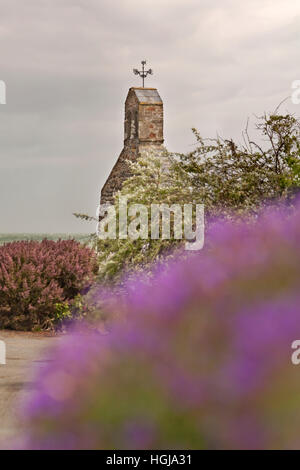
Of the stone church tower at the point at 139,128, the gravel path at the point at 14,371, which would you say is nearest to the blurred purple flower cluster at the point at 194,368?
the gravel path at the point at 14,371

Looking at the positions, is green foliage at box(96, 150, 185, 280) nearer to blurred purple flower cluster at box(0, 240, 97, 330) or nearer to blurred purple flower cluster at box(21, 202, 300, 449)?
blurred purple flower cluster at box(0, 240, 97, 330)

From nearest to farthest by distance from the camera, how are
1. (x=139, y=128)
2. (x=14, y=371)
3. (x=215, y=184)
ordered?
(x=14, y=371) < (x=215, y=184) < (x=139, y=128)

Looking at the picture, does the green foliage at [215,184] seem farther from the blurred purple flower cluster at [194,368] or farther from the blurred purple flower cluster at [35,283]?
the blurred purple flower cluster at [194,368]

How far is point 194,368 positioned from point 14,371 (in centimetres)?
414

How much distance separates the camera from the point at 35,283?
377 inches

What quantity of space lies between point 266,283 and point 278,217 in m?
0.25

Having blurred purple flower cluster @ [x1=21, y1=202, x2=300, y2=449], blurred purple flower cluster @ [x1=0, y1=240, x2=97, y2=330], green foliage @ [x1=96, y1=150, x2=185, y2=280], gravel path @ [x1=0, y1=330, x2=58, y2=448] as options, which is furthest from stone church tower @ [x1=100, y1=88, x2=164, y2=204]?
blurred purple flower cluster @ [x1=21, y1=202, x2=300, y2=449]

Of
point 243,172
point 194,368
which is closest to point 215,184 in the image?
point 243,172

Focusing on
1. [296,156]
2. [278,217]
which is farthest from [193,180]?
[278,217]

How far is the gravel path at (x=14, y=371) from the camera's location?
148 cm

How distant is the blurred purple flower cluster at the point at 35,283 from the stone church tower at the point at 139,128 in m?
6.07

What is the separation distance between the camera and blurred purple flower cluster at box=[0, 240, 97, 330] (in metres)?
9.58

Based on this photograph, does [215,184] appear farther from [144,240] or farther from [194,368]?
[194,368]

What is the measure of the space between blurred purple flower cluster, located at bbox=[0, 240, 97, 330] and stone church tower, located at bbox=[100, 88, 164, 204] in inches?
239
